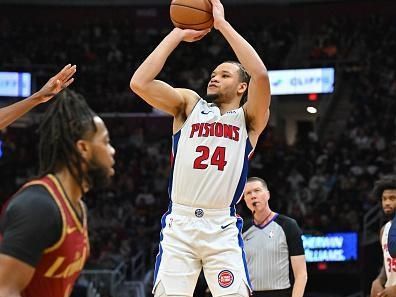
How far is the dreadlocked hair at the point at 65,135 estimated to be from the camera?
3068 mm

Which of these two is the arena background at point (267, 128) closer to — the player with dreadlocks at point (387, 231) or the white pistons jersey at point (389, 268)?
the player with dreadlocks at point (387, 231)

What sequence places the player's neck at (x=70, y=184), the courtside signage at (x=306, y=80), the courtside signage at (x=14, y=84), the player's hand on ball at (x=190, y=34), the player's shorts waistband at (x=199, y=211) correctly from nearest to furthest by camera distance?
the player's neck at (x=70, y=184) → the player's shorts waistband at (x=199, y=211) → the player's hand on ball at (x=190, y=34) → the courtside signage at (x=14, y=84) → the courtside signage at (x=306, y=80)

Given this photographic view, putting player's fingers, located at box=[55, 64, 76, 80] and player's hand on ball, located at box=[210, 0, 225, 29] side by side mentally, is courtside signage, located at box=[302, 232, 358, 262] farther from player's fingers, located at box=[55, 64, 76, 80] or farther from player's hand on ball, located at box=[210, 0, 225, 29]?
player's fingers, located at box=[55, 64, 76, 80]

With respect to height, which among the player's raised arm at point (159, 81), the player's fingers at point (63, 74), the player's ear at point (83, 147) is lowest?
Answer: the player's ear at point (83, 147)

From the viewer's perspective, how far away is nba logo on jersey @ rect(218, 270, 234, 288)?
516 centimetres

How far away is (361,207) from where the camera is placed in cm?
1750

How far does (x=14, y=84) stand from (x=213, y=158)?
17.1 m

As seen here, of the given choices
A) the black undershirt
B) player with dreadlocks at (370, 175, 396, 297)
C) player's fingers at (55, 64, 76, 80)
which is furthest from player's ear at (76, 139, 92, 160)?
player with dreadlocks at (370, 175, 396, 297)

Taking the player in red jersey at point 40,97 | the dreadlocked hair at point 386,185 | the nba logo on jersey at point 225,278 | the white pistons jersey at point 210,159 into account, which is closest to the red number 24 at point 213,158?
the white pistons jersey at point 210,159

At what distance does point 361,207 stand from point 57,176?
15.0m

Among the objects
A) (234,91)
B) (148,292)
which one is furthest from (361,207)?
(234,91)

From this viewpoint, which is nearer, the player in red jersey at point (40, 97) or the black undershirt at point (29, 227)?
the black undershirt at point (29, 227)

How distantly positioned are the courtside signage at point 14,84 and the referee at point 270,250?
614 inches

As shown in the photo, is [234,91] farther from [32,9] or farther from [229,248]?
[32,9]
